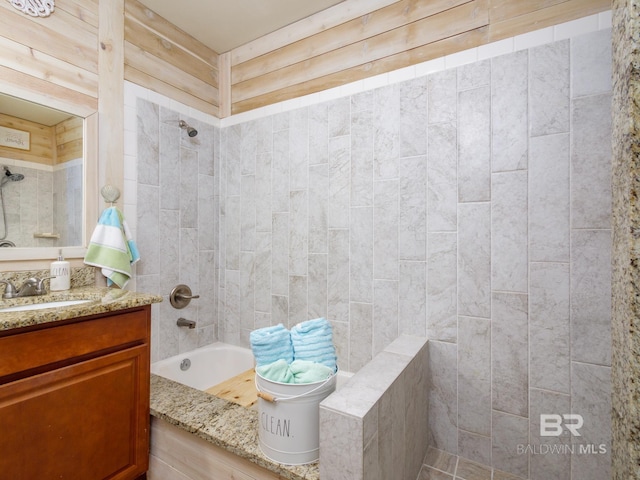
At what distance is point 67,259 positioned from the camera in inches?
65.6

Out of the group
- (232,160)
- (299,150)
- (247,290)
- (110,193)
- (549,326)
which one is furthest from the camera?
(232,160)

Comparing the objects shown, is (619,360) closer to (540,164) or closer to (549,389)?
(549,389)

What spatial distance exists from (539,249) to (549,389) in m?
0.63

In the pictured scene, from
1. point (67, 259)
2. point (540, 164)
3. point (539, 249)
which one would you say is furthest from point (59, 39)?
point (539, 249)

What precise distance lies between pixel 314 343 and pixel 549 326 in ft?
3.51

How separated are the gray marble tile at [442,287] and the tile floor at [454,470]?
58 cm

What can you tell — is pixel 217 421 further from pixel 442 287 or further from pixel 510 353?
pixel 510 353

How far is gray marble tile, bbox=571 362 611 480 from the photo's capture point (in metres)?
1.31

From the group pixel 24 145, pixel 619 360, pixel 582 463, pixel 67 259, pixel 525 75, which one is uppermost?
pixel 525 75

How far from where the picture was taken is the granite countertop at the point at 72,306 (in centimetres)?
105

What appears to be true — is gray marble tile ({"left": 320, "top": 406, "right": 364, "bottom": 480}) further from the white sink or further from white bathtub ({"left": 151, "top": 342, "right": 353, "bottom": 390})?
white bathtub ({"left": 151, "top": 342, "right": 353, "bottom": 390})

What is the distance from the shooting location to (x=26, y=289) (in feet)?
4.69

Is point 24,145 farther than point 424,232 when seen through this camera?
No

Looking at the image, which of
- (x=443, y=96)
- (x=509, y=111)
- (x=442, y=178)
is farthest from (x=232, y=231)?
(x=509, y=111)
